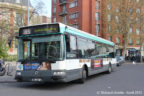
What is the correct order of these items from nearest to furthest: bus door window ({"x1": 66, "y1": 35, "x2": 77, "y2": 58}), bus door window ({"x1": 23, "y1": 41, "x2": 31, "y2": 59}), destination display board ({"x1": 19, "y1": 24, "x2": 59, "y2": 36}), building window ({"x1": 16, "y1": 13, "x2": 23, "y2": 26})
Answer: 1. destination display board ({"x1": 19, "y1": 24, "x2": 59, "y2": 36})
2. bus door window ({"x1": 66, "y1": 35, "x2": 77, "y2": 58})
3. bus door window ({"x1": 23, "y1": 41, "x2": 31, "y2": 59})
4. building window ({"x1": 16, "y1": 13, "x2": 23, "y2": 26})

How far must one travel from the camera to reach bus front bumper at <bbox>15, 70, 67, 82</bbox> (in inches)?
319

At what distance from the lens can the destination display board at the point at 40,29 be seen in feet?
27.9

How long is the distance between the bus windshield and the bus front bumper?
596 mm

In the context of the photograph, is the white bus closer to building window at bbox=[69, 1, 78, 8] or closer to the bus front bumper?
the bus front bumper

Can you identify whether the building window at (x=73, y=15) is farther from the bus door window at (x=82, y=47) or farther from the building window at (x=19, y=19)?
the bus door window at (x=82, y=47)

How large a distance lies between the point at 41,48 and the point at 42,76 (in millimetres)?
1306

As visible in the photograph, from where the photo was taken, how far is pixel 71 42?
9.10 meters

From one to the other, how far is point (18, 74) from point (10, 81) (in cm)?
261

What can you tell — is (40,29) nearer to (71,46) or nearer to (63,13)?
(71,46)

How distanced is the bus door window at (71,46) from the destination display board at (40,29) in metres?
0.74

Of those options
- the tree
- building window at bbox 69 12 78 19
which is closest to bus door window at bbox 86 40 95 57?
the tree

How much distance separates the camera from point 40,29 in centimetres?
880

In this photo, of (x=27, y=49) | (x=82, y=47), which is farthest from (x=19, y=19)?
(x=27, y=49)

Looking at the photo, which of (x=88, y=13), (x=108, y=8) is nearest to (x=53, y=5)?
(x=88, y=13)
